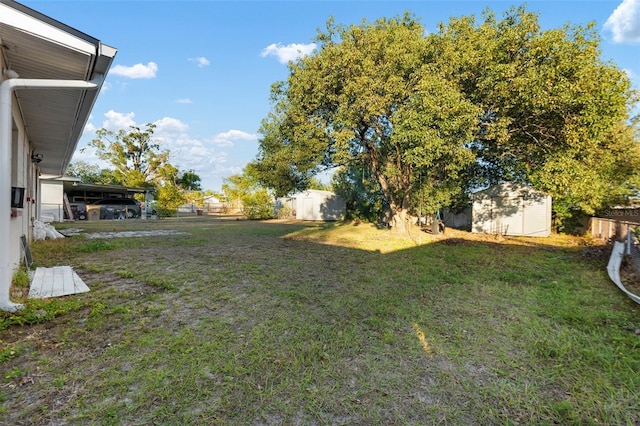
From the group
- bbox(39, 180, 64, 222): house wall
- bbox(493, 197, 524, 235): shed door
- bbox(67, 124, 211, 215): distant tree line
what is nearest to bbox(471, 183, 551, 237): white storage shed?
bbox(493, 197, 524, 235): shed door

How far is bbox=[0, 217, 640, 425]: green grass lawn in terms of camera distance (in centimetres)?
179

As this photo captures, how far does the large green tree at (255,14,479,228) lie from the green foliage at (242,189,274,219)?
30.1 feet

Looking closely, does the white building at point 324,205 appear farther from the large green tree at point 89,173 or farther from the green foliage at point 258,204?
the large green tree at point 89,173

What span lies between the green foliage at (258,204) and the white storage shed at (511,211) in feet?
41.4

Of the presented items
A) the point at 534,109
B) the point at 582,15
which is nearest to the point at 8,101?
the point at 534,109

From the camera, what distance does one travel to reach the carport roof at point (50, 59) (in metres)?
2.73

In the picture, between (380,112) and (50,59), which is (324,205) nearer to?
(380,112)

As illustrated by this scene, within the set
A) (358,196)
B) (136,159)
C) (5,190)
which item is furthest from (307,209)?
(136,159)

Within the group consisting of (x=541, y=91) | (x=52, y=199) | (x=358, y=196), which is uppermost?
(x=541, y=91)

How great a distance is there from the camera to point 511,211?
12734 millimetres

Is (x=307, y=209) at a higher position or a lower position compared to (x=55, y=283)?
higher

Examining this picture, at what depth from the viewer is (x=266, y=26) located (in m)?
10.1

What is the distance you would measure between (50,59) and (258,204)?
16788 millimetres

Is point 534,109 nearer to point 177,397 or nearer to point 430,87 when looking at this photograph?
point 430,87
